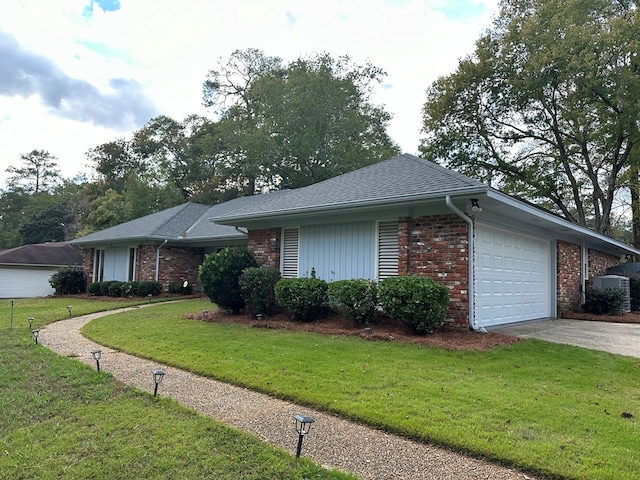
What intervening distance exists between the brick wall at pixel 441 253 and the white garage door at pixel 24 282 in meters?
21.2

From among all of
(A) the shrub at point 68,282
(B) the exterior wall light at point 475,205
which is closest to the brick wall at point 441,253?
(B) the exterior wall light at point 475,205

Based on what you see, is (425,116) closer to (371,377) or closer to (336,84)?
(336,84)

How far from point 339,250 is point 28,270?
19.9 metres

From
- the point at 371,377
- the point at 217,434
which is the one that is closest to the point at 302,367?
the point at 371,377

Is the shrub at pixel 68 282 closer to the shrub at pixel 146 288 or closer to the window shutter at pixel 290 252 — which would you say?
the shrub at pixel 146 288

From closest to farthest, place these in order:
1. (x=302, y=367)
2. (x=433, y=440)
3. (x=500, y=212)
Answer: (x=433, y=440) < (x=302, y=367) < (x=500, y=212)

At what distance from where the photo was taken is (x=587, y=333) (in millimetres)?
9000

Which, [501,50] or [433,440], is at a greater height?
[501,50]

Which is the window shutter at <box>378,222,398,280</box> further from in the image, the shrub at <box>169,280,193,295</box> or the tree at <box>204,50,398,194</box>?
the tree at <box>204,50,398,194</box>

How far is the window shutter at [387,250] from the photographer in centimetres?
891

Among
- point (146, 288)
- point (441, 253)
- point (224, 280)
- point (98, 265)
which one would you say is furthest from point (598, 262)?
point (98, 265)

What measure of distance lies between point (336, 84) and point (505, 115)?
10.4 m

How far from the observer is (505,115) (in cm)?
2294

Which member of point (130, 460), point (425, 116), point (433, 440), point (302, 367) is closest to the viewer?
point (130, 460)
